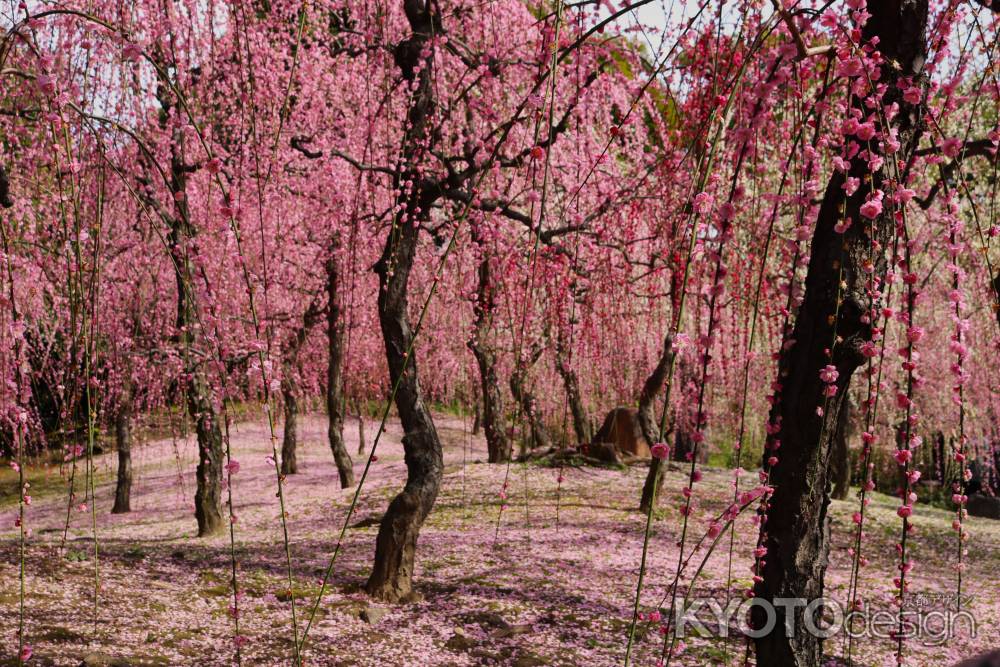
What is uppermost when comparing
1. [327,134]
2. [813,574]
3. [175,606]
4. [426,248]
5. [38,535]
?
[327,134]

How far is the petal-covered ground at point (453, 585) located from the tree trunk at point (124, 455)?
1045 millimetres

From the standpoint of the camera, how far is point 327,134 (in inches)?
388

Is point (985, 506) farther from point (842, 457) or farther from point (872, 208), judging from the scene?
point (872, 208)

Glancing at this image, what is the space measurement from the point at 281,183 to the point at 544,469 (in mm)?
5028

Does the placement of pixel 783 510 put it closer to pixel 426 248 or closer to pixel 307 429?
pixel 426 248

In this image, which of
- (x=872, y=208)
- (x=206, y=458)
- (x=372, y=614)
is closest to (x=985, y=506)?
(x=372, y=614)

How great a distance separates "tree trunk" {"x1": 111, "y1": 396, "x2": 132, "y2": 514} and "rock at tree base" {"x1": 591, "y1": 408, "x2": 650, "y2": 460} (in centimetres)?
676

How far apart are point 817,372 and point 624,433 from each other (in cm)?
999

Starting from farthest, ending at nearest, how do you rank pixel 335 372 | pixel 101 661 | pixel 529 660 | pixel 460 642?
pixel 335 372 → pixel 460 642 → pixel 529 660 → pixel 101 661

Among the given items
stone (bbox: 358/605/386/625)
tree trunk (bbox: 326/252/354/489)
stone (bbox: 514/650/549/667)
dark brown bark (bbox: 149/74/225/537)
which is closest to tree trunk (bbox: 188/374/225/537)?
dark brown bark (bbox: 149/74/225/537)

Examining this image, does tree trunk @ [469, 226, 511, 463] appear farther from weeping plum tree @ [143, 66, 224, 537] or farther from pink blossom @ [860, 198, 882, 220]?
pink blossom @ [860, 198, 882, 220]

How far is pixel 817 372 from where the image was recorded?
2.78m

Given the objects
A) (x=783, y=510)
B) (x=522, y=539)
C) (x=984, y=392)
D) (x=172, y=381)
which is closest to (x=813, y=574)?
(x=783, y=510)

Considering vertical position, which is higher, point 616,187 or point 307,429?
point 616,187
